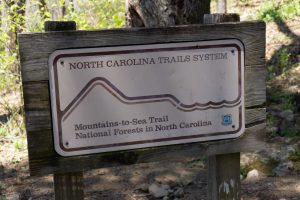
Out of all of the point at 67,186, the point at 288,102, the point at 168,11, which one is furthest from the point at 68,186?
the point at 288,102

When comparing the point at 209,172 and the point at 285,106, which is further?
the point at 285,106

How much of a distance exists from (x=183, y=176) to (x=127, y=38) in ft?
8.98

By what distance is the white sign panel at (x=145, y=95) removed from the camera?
216cm

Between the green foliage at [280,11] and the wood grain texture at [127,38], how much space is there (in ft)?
29.0

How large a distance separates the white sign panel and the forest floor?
2010 millimetres

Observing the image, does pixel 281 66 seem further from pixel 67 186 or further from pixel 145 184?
pixel 67 186

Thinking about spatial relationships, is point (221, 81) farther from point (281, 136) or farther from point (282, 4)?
point (282, 4)

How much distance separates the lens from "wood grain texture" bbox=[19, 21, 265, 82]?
211 cm

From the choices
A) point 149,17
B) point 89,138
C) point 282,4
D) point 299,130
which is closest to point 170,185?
point 149,17

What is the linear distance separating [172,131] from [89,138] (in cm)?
44

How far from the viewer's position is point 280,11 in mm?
11172

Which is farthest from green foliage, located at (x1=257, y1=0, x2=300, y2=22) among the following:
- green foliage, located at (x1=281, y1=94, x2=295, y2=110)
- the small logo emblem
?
the small logo emblem

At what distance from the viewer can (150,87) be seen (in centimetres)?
228

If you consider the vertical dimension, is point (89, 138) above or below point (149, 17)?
below
